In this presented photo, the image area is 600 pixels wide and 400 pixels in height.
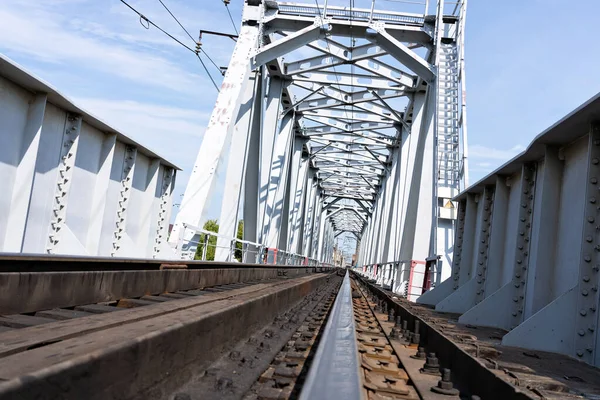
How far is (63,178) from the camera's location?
6070mm

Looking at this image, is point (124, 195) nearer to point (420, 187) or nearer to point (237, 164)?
point (237, 164)

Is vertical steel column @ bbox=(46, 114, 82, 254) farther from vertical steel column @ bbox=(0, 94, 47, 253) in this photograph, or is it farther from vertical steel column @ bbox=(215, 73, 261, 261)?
vertical steel column @ bbox=(215, 73, 261, 261)

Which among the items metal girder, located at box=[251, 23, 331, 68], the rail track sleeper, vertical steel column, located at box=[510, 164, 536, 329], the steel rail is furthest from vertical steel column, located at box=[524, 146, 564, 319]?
metal girder, located at box=[251, 23, 331, 68]

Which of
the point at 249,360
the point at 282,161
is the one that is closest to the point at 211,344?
the point at 249,360

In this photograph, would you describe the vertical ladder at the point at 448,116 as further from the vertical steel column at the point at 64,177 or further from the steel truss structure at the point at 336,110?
the vertical steel column at the point at 64,177

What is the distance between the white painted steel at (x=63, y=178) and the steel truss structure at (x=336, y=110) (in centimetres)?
223

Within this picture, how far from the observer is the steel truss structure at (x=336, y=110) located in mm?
13367

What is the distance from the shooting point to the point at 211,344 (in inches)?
109

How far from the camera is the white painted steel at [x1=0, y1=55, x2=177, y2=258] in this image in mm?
5152

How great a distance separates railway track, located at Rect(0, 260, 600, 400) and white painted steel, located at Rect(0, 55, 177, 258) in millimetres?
1382

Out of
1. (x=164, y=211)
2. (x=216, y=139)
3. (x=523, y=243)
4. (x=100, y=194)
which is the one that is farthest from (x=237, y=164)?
(x=523, y=243)

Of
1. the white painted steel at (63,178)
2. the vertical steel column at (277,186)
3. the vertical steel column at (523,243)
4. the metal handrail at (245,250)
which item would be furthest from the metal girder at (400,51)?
the vertical steel column at (523,243)

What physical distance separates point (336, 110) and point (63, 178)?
2278cm

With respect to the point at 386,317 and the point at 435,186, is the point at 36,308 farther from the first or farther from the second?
the point at 435,186
